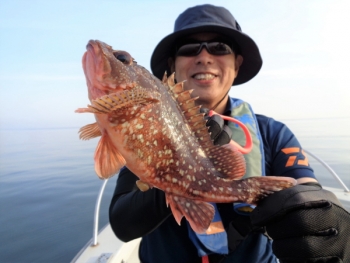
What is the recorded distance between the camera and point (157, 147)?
70.2 inches

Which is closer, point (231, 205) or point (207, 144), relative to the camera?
point (207, 144)

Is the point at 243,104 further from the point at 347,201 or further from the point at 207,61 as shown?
the point at 347,201

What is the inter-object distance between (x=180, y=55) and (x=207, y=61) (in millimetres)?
395

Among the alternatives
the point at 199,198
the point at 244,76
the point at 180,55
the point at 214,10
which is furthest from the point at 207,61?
the point at 199,198

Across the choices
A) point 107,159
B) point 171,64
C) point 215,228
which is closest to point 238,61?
point 171,64

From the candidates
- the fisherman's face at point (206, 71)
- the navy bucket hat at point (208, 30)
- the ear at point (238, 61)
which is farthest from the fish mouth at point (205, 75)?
the ear at point (238, 61)

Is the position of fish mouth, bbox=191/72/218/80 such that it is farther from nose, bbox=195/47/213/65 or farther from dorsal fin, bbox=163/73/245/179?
dorsal fin, bbox=163/73/245/179

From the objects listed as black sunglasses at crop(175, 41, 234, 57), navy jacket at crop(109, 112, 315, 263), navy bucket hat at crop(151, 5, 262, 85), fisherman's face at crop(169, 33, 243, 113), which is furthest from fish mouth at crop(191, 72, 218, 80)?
navy jacket at crop(109, 112, 315, 263)

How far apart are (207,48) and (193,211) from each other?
2.07 meters

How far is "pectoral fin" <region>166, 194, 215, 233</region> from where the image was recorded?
5.74ft

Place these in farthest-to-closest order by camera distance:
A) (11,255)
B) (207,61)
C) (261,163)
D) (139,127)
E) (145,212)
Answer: (11,255)
(207,61)
(261,163)
(145,212)
(139,127)

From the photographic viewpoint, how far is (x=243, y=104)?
11.6ft

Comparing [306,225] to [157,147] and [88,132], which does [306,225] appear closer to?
[157,147]

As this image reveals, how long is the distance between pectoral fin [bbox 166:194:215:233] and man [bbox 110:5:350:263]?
1.52 feet
